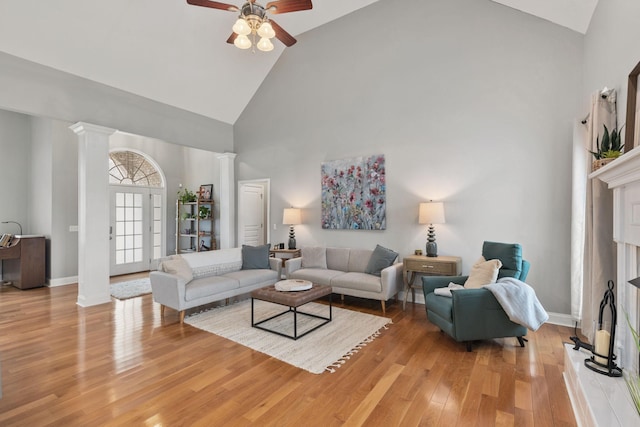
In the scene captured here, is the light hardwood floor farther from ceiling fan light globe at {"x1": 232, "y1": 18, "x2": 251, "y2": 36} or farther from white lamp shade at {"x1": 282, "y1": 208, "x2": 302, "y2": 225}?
ceiling fan light globe at {"x1": 232, "y1": 18, "x2": 251, "y2": 36}

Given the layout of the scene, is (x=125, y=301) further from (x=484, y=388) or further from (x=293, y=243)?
(x=484, y=388)

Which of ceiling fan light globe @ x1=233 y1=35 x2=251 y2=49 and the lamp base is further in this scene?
the lamp base

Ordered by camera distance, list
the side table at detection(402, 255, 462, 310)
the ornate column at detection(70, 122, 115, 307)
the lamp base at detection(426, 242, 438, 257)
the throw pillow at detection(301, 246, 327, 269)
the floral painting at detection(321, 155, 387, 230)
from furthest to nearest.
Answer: the throw pillow at detection(301, 246, 327, 269)
the floral painting at detection(321, 155, 387, 230)
the ornate column at detection(70, 122, 115, 307)
the lamp base at detection(426, 242, 438, 257)
the side table at detection(402, 255, 462, 310)

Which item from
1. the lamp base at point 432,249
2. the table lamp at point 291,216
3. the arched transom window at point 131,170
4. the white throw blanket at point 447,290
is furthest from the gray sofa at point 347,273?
the arched transom window at point 131,170

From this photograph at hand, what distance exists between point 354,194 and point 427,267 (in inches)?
68.5

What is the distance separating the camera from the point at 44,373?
267 cm

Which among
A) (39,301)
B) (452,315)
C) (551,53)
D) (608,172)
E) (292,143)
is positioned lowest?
(39,301)

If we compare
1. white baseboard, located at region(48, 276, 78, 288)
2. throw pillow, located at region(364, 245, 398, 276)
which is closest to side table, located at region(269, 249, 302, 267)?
throw pillow, located at region(364, 245, 398, 276)

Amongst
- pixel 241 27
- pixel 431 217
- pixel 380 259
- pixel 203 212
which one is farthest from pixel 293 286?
pixel 203 212

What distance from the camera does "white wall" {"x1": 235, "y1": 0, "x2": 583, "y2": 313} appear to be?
12.5 ft

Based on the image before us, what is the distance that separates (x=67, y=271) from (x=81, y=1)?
4.81 meters

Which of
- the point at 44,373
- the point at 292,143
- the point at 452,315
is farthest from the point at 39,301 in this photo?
the point at 452,315

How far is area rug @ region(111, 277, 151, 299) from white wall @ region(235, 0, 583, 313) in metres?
2.90

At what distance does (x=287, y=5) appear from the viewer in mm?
3123
